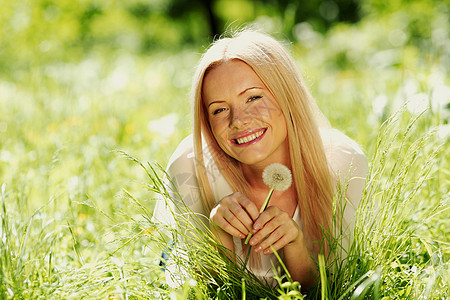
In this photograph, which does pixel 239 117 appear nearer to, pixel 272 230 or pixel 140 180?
pixel 272 230

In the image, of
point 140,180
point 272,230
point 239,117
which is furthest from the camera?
point 140,180

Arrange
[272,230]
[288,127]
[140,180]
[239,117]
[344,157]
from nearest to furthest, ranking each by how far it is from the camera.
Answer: [272,230], [239,117], [288,127], [344,157], [140,180]

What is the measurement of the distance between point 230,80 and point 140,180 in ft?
3.73

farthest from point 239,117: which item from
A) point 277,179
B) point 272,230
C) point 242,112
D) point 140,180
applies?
point 140,180

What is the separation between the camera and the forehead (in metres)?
1.63

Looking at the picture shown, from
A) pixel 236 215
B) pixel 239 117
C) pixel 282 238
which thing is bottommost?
pixel 282 238

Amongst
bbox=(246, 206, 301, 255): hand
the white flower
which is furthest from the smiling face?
bbox=(246, 206, 301, 255): hand

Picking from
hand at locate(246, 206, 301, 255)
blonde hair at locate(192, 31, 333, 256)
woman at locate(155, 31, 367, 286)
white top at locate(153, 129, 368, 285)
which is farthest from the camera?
white top at locate(153, 129, 368, 285)

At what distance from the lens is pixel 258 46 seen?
5.63 feet

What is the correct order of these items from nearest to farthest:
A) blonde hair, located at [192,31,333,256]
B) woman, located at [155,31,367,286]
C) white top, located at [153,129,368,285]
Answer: woman, located at [155,31,367,286] → blonde hair, located at [192,31,333,256] → white top, located at [153,129,368,285]

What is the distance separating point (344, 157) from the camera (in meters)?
1.83

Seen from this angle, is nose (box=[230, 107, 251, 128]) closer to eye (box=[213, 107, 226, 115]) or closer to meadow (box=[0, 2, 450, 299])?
eye (box=[213, 107, 226, 115])

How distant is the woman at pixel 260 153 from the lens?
5.19 feet

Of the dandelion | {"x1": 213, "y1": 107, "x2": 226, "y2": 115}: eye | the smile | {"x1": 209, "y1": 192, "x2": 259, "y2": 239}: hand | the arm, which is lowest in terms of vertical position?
the arm
